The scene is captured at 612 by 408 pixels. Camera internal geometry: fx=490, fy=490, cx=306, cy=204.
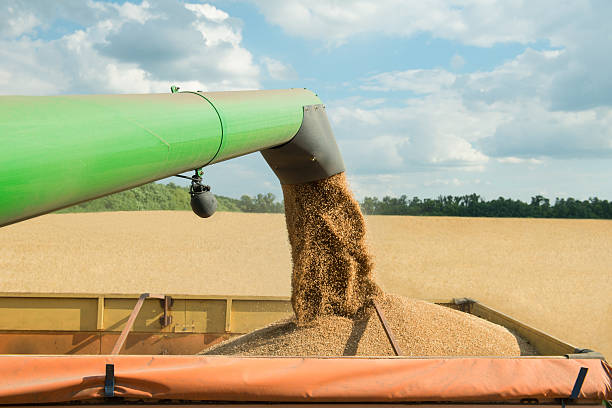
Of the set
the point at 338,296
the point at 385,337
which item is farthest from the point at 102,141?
the point at 338,296

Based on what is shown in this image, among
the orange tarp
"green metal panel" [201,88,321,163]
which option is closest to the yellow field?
"green metal panel" [201,88,321,163]

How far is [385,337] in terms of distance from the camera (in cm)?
397

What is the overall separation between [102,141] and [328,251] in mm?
2894

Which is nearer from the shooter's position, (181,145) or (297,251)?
(181,145)

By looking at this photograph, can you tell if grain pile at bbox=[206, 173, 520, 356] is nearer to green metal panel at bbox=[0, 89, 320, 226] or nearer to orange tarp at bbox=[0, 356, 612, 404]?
orange tarp at bbox=[0, 356, 612, 404]

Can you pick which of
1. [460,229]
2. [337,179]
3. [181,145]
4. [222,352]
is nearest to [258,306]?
[222,352]

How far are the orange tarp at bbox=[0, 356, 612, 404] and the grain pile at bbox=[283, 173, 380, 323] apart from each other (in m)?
1.80

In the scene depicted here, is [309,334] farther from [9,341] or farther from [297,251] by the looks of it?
[9,341]

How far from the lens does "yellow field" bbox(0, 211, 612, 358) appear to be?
12836mm

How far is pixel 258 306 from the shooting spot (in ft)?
17.9

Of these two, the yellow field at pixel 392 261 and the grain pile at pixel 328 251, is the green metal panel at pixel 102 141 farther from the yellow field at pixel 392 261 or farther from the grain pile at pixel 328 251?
the yellow field at pixel 392 261

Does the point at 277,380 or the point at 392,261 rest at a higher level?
the point at 277,380

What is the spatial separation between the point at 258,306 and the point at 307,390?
3015mm

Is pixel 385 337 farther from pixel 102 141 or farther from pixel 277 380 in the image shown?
pixel 102 141
